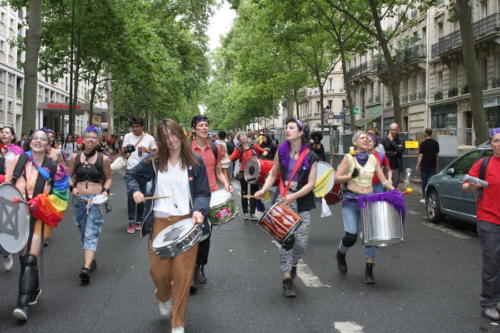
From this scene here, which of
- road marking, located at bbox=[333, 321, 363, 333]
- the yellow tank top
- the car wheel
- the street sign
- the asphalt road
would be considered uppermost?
the street sign

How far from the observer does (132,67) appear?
2917 centimetres

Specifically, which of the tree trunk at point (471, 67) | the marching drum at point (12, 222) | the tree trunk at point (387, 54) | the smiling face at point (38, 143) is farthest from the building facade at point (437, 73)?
the marching drum at point (12, 222)

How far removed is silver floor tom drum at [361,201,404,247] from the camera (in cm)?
596

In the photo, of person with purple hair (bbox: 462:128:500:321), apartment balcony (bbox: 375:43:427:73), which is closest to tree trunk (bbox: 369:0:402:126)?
person with purple hair (bbox: 462:128:500:321)

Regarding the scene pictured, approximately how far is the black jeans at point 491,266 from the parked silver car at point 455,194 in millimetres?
4269

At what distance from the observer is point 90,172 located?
674 centimetres

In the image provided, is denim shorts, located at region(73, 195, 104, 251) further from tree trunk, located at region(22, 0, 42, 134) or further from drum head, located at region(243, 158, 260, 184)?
tree trunk, located at region(22, 0, 42, 134)

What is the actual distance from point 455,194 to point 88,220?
651 cm

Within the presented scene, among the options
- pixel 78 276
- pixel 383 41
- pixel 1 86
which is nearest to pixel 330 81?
pixel 1 86

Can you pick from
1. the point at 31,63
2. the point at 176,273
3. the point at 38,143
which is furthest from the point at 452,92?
the point at 176,273

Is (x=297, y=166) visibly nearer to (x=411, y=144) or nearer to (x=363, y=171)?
(x=363, y=171)

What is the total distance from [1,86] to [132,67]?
69.9ft

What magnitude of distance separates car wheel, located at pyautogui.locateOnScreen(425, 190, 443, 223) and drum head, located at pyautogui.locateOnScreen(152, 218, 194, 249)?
773 centimetres

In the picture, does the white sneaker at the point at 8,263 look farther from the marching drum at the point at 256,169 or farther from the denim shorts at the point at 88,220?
the marching drum at the point at 256,169
